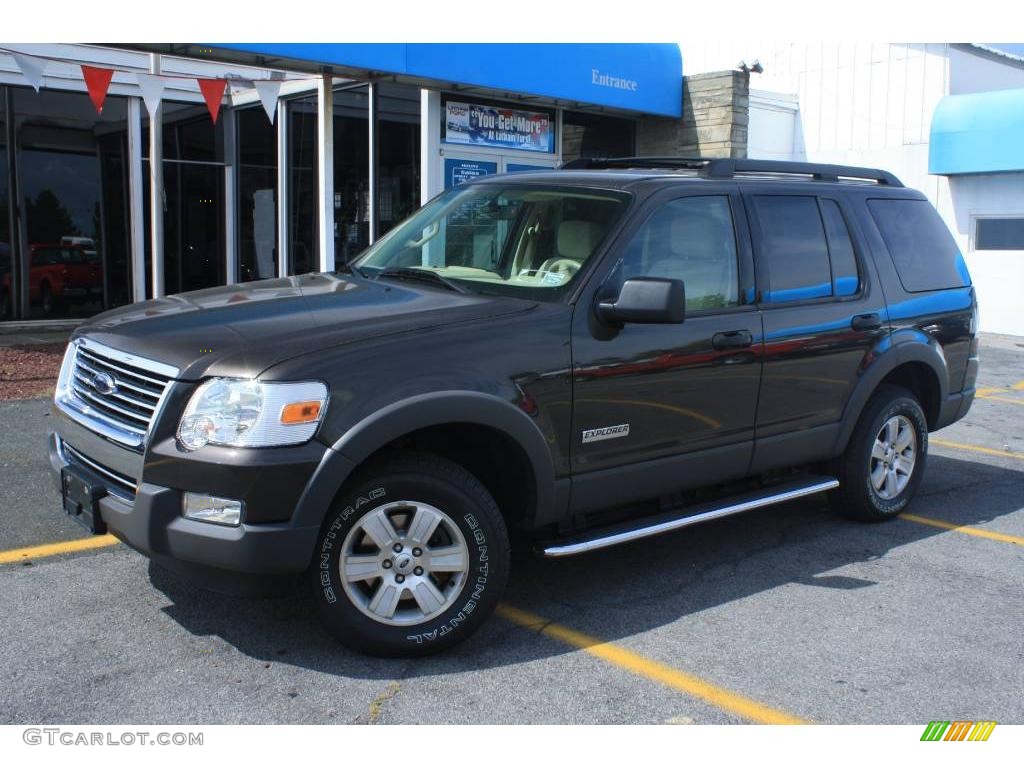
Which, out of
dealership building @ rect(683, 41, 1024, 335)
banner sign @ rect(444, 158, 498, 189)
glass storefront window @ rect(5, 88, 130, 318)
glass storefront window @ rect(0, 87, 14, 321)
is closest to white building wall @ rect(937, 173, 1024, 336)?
dealership building @ rect(683, 41, 1024, 335)

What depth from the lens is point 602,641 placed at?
4.21 m

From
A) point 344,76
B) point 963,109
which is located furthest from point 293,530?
point 963,109

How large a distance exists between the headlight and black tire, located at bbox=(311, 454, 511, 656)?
35 cm

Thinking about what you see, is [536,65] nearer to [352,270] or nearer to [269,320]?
[352,270]

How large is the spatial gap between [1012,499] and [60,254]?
12787mm

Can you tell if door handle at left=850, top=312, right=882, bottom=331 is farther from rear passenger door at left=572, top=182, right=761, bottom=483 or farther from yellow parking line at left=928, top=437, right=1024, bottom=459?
yellow parking line at left=928, top=437, right=1024, bottom=459

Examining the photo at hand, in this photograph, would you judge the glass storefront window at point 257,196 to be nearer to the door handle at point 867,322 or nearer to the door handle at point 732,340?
the door handle at point 867,322

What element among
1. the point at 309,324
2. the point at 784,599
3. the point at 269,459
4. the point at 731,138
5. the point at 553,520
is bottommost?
the point at 784,599

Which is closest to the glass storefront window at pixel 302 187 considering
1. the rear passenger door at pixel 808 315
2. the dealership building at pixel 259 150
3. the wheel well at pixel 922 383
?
the dealership building at pixel 259 150

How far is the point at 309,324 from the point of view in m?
3.95

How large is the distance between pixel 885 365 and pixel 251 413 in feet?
12.1

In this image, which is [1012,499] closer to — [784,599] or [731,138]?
[784,599]

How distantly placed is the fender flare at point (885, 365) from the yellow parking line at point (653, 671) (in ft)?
7.04

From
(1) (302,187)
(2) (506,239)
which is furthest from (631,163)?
(1) (302,187)
